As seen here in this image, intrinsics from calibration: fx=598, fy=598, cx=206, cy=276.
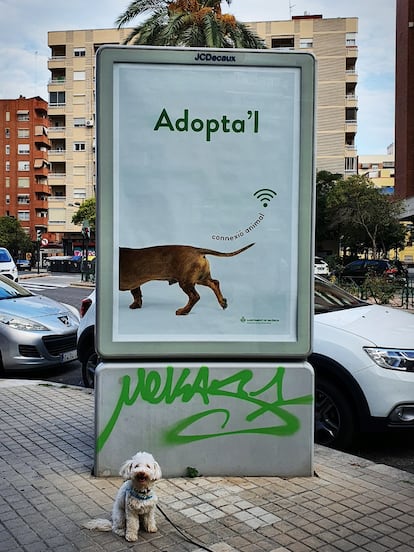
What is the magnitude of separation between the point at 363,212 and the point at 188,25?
22391mm

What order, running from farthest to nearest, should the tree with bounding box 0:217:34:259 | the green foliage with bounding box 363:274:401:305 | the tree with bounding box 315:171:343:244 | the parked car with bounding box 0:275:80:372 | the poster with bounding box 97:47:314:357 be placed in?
the tree with bounding box 0:217:34:259, the tree with bounding box 315:171:343:244, the green foliage with bounding box 363:274:401:305, the parked car with bounding box 0:275:80:372, the poster with bounding box 97:47:314:357

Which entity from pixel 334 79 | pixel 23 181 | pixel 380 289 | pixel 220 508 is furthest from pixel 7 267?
pixel 23 181

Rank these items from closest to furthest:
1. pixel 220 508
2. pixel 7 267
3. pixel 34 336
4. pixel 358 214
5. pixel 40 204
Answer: pixel 220 508 → pixel 34 336 → pixel 7 267 → pixel 358 214 → pixel 40 204

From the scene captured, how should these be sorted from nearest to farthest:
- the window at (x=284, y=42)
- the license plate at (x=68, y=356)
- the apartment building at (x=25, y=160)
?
the license plate at (x=68, y=356) < the window at (x=284, y=42) < the apartment building at (x=25, y=160)

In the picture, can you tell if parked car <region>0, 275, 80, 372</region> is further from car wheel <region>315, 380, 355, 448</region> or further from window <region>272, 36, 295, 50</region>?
window <region>272, 36, 295, 50</region>

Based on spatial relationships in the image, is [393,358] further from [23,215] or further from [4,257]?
[23,215]

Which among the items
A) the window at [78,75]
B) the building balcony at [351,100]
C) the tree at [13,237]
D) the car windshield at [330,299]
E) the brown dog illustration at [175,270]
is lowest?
the car windshield at [330,299]

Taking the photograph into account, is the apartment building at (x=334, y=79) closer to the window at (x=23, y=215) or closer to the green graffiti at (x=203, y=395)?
the window at (x=23, y=215)

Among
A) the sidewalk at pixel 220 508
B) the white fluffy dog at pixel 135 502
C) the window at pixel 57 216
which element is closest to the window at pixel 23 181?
the window at pixel 57 216

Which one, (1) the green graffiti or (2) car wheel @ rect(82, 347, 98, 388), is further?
(2) car wheel @ rect(82, 347, 98, 388)

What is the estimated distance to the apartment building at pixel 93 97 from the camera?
58.5 m

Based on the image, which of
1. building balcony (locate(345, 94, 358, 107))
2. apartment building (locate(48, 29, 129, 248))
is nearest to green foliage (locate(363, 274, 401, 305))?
building balcony (locate(345, 94, 358, 107))

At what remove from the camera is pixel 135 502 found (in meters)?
3.31

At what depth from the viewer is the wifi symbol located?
421 cm
